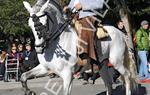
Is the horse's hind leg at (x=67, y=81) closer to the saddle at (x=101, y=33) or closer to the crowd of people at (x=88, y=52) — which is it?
the crowd of people at (x=88, y=52)

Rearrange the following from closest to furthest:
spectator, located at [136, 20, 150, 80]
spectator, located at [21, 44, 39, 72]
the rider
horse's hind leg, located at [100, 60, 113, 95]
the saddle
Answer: the rider < the saddle < horse's hind leg, located at [100, 60, 113, 95] < spectator, located at [21, 44, 39, 72] < spectator, located at [136, 20, 150, 80]

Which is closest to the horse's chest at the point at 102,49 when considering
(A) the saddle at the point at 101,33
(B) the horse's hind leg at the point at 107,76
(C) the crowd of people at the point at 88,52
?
(A) the saddle at the point at 101,33

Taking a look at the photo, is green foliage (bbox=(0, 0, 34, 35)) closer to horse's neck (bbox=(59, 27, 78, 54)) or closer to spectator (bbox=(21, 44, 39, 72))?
spectator (bbox=(21, 44, 39, 72))

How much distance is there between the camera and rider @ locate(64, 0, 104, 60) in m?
8.64

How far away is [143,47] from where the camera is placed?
46.0ft

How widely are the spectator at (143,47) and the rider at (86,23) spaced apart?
4991 millimetres

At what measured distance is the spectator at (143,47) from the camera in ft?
45.8

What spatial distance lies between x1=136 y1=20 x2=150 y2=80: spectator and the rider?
Answer: 16.4 ft

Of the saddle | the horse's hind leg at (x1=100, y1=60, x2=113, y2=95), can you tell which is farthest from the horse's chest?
the horse's hind leg at (x1=100, y1=60, x2=113, y2=95)

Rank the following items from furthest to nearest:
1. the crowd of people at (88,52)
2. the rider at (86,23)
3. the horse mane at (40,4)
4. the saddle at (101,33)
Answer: the saddle at (101,33) < the crowd of people at (88,52) < the rider at (86,23) < the horse mane at (40,4)

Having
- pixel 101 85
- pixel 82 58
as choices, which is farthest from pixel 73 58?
pixel 101 85

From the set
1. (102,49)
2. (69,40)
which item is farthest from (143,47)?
(69,40)

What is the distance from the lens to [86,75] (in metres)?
13.5

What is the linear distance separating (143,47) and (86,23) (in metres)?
5.50
